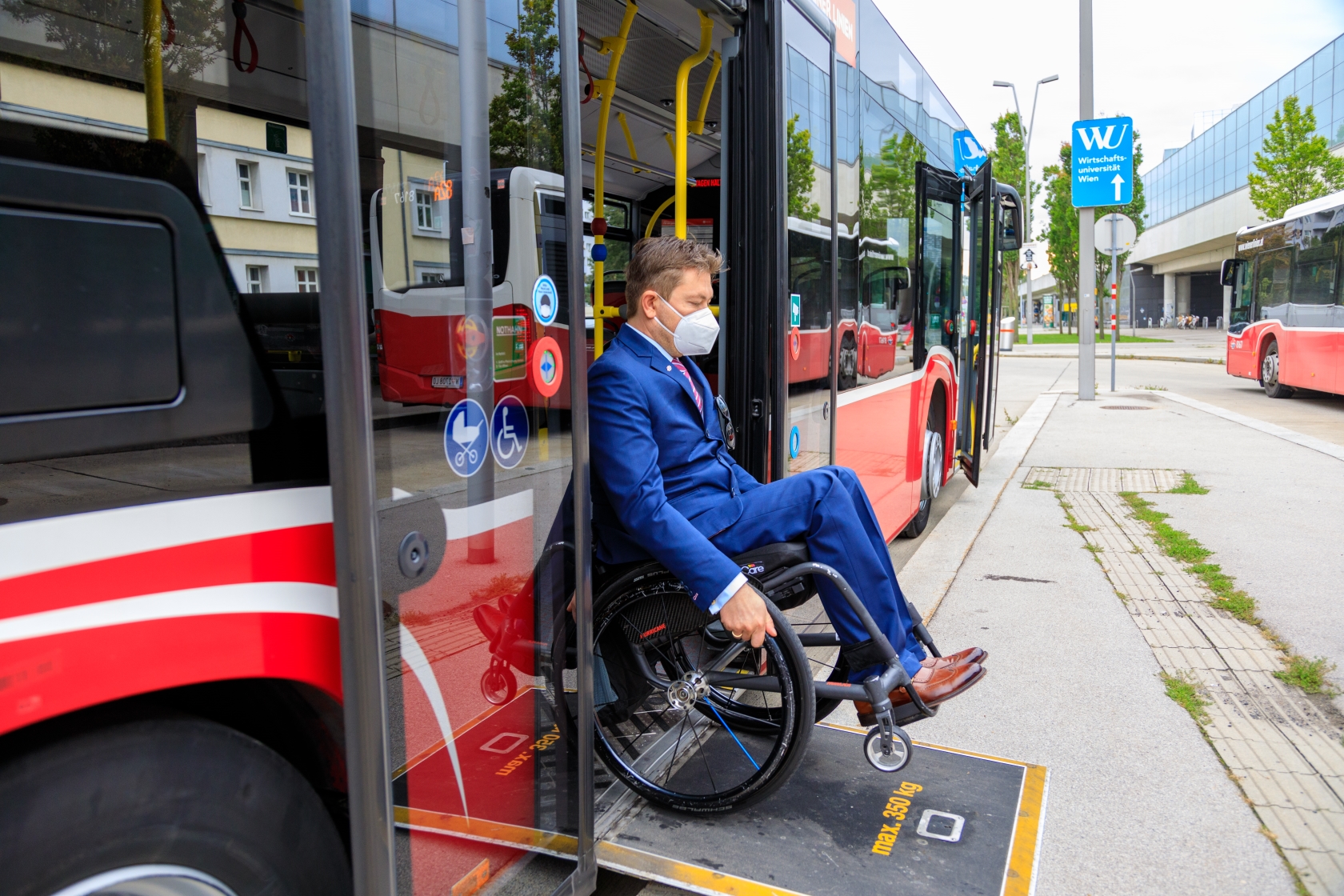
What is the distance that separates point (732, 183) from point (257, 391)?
236cm

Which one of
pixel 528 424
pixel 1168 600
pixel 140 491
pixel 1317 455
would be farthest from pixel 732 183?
pixel 1317 455

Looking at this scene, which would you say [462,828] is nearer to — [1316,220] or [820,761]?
[820,761]

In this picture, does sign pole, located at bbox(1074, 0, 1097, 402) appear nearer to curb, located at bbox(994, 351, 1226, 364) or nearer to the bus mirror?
the bus mirror

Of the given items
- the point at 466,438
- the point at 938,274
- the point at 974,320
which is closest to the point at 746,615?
the point at 466,438

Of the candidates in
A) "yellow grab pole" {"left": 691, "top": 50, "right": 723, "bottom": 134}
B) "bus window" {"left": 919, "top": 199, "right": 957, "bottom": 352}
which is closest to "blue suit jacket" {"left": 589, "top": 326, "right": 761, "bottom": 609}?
"yellow grab pole" {"left": 691, "top": 50, "right": 723, "bottom": 134}

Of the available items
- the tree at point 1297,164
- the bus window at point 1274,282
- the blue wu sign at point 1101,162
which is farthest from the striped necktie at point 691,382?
the tree at point 1297,164

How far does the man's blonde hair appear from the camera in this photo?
2.79 m

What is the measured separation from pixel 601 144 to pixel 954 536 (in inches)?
142

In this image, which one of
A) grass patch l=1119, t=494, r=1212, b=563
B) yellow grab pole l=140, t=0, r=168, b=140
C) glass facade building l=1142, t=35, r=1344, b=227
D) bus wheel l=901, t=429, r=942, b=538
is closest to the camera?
yellow grab pole l=140, t=0, r=168, b=140

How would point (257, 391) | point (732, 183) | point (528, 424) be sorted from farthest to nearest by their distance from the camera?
point (732, 183), point (528, 424), point (257, 391)

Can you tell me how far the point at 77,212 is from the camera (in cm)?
129

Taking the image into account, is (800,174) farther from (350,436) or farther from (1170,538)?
(1170,538)

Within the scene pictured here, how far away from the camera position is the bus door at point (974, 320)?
763 centimetres

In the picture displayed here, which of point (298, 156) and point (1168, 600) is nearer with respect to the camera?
point (298, 156)
